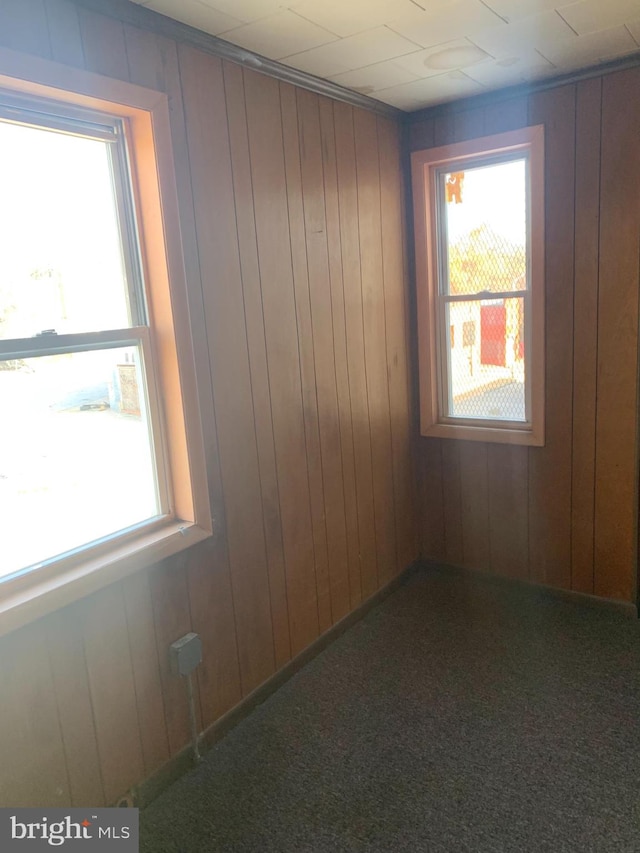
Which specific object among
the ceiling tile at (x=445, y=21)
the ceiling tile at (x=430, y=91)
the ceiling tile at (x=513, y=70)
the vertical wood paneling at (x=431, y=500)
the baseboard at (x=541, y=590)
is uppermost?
the ceiling tile at (x=430, y=91)

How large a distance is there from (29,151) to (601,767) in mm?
2493

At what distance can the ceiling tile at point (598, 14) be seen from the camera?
205cm

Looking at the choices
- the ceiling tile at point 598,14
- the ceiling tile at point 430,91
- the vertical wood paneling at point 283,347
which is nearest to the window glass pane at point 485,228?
the ceiling tile at point 430,91

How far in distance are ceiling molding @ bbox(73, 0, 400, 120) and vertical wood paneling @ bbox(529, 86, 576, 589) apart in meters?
0.83

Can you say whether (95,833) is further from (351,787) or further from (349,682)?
(349,682)

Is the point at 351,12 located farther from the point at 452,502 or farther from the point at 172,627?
the point at 452,502

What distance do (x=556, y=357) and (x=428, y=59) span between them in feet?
4.52

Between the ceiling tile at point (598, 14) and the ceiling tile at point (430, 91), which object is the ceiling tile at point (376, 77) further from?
the ceiling tile at point (598, 14)

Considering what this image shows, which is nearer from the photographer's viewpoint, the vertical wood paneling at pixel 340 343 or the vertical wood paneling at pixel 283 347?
the vertical wood paneling at pixel 283 347

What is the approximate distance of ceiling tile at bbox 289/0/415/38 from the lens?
1902mm

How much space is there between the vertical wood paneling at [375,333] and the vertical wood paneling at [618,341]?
975mm

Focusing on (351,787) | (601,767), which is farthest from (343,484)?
(601,767)

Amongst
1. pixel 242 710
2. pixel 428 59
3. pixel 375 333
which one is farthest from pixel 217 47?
pixel 242 710

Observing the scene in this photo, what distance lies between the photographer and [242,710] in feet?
7.80
